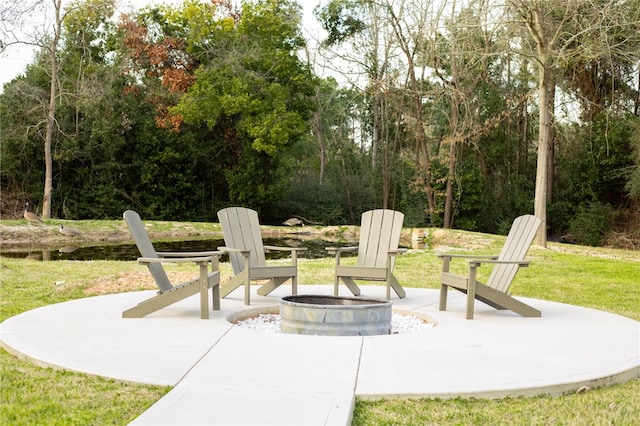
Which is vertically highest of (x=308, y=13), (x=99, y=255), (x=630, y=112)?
(x=308, y=13)

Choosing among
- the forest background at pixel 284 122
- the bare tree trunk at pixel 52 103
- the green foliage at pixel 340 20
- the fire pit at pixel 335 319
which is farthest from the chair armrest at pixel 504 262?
the green foliage at pixel 340 20

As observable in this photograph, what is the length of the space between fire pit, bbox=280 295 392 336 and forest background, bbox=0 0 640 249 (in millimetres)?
12699

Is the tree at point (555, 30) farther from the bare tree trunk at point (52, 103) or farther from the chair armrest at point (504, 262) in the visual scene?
the bare tree trunk at point (52, 103)

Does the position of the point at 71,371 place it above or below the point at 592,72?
below

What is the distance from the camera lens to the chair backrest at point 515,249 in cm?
559

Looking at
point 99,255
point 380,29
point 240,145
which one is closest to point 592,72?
point 380,29

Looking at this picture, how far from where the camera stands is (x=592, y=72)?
1897 centimetres

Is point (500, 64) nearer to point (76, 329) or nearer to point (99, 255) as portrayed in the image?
point (99, 255)

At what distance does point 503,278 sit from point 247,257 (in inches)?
87.0

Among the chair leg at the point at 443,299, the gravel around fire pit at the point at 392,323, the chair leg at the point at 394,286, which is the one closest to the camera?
the gravel around fire pit at the point at 392,323

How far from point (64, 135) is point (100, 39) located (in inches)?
173

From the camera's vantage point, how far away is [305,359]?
12.5 feet

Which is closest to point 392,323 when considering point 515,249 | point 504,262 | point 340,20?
point 504,262

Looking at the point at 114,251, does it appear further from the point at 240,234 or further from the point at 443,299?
the point at 443,299
